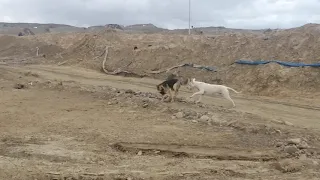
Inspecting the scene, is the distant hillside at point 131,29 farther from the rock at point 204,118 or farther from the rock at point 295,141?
the rock at point 295,141

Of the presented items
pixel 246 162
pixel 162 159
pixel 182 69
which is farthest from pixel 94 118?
pixel 182 69

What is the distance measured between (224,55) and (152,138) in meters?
14.6

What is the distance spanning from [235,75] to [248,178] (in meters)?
14.2

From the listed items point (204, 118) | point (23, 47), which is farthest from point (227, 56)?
point (23, 47)

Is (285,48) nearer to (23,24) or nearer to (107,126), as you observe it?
(107,126)

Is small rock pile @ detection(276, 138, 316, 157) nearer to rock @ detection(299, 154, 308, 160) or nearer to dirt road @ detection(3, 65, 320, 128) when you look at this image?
rock @ detection(299, 154, 308, 160)

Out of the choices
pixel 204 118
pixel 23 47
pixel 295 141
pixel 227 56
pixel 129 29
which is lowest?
pixel 295 141

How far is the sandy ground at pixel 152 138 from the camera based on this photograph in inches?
310

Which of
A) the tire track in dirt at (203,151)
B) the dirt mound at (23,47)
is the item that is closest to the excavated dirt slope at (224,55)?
the dirt mound at (23,47)

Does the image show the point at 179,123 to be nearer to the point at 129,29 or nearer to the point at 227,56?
the point at 227,56

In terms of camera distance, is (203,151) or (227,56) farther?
(227,56)

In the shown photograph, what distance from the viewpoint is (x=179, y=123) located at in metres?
11.7

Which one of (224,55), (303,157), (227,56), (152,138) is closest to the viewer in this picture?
(303,157)

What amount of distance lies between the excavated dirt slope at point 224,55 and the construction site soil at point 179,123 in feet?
0.24
